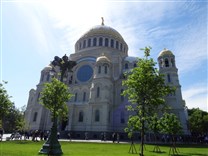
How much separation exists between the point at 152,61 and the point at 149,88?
6.13 ft

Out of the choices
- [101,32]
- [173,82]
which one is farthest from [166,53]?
[101,32]

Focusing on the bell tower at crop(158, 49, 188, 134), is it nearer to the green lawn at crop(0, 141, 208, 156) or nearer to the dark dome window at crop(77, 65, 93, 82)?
the dark dome window at crop(77, 65, 93, 82)

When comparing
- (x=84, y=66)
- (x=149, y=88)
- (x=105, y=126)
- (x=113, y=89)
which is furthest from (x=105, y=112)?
(x=149, y=88)

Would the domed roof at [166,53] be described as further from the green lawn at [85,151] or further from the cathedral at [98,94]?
the green lawn at [85,151]

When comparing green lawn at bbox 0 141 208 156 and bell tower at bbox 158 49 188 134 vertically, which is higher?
bell tower at bbox 158 49 188 134

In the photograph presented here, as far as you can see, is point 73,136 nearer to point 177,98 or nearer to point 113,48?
point 177,98

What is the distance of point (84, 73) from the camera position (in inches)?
1790

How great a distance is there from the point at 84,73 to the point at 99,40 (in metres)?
12.2

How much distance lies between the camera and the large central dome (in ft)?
170

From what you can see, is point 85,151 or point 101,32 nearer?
point 85,151

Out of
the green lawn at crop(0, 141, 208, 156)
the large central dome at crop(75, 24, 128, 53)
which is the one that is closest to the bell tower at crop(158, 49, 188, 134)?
the large central dome at crop(75, 24, 128, 53)

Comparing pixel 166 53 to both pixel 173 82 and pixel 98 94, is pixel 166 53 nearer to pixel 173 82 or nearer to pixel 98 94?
pixel 173 82

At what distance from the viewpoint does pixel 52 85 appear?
53.8 feet

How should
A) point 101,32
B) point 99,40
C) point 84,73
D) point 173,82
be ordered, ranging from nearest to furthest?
point 173,82, point 84,73, point 99,40, point 101,32
